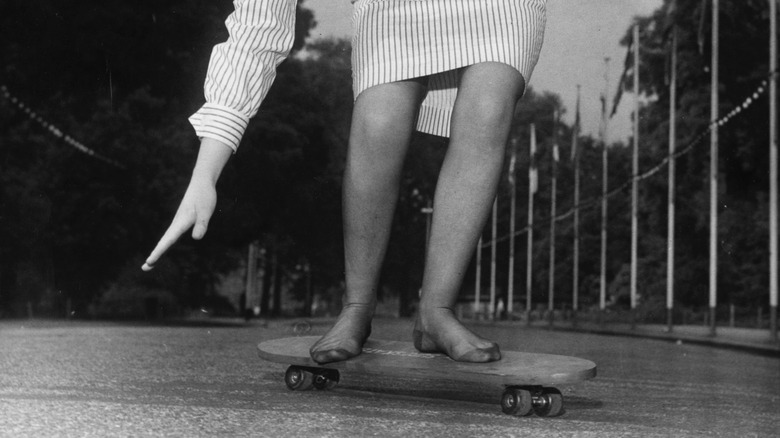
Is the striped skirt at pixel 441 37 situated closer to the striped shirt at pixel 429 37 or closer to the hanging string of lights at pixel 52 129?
the striped shirt at pixel 429 37

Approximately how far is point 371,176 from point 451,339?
0.41 m

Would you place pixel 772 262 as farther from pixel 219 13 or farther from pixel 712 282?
pixel 219 13

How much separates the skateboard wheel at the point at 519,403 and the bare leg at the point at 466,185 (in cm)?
10

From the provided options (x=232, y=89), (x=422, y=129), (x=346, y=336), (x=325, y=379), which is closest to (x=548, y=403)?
(x=346, y=336)

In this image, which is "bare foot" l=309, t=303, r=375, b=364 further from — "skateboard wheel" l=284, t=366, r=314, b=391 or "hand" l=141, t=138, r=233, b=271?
"hand" l=141, t=138, r=233, b=271

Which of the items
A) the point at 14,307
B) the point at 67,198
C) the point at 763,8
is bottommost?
the point at 14,307

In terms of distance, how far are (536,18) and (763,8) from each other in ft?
90.2

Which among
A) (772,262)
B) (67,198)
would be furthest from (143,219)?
(772,262)

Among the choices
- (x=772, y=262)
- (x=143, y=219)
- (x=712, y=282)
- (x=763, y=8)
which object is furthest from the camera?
(x=763, y=8)

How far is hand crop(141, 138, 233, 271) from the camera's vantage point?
179 cm

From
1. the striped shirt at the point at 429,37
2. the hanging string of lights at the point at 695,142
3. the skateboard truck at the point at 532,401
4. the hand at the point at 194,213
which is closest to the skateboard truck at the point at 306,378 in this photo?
the skateboard truck at the point at 532,401

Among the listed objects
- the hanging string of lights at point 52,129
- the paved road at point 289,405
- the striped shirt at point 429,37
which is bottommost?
the paved road at point 289,405

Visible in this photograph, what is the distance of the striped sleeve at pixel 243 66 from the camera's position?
208 cm

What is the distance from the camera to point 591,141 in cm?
5153
